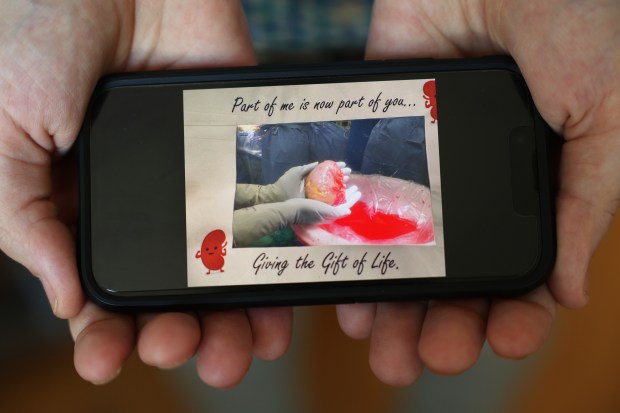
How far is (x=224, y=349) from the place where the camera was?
1.64 ft

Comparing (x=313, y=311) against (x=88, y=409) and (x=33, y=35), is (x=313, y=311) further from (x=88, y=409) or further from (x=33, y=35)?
(x=33, y=35)

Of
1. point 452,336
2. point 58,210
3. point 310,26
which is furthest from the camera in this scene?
point 310,26

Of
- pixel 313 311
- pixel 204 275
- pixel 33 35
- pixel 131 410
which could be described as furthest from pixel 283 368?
pixel 33 35

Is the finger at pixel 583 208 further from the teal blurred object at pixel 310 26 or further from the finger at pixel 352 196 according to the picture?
the teal blurred object at pixel 310 26

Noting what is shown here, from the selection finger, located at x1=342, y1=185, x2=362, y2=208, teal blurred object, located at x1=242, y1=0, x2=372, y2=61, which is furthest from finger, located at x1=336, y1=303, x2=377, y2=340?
teal blurred object, located at x1=242, y1=0, x2=372, y2=61

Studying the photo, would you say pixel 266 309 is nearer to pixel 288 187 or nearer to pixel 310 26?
pixel 288 187

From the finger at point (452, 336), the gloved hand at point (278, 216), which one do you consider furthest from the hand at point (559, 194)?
the gloved hand at point (278, 216)

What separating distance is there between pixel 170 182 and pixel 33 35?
0.18 meters

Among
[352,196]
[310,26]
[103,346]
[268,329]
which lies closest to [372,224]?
[352,196]

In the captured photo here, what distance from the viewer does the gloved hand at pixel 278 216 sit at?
0.52 meters

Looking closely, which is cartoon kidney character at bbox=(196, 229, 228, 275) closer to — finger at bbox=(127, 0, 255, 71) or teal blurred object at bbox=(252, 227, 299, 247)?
teal blurred object at bbox=(252, 227, 299, 247)

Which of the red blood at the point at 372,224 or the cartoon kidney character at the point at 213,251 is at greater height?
the red blood at the point at 372,224

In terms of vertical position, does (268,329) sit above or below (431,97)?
below

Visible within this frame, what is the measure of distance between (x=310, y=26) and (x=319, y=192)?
1.45 feet
